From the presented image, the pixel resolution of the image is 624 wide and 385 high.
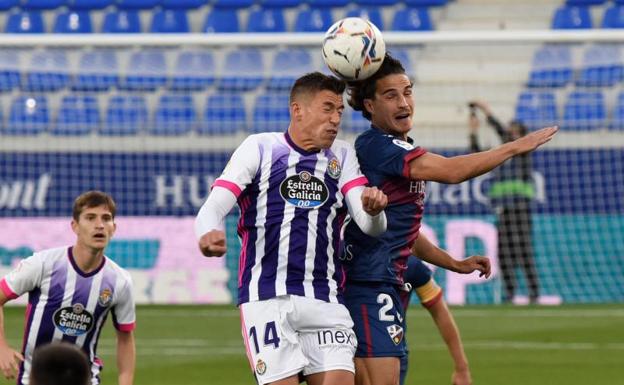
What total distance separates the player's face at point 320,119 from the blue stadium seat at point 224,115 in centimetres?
999

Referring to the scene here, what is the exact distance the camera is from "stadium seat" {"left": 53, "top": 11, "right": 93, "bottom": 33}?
811 inches

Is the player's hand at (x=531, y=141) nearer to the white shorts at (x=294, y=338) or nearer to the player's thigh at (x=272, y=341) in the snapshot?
the white shorts at (x=294, y=338)

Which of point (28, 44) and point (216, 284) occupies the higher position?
point (28, 44)

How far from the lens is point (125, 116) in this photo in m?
16.0

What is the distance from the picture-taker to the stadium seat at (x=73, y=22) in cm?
2059

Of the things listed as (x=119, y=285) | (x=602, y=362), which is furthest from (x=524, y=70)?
(x=119, y=285)

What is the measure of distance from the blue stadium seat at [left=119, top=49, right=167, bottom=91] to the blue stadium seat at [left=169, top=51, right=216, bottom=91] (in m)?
0.19

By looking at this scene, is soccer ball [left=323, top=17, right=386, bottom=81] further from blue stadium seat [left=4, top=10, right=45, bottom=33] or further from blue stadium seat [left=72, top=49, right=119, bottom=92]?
blue stadium seat [left=4, top=10, right=45, bottom=33]

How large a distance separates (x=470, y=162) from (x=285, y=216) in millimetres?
828

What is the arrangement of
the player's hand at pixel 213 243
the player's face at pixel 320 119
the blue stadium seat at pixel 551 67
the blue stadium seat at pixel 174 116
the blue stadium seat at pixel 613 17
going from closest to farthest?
1. the player's hand at pixel 213 243
2. the player's face at pixel 320 119
3. the blue stadium seat at pixel 174 116
4. the blue stadium seat at pixel 551 67
5. the blue stadium seat at pixel 613 17

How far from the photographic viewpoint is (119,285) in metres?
6.61

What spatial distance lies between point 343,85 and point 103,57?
11.1 metres

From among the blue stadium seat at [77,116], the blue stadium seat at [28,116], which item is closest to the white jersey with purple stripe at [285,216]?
the blue stadium seat at [77,116]

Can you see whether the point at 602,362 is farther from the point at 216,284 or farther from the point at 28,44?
the point at 28,44
